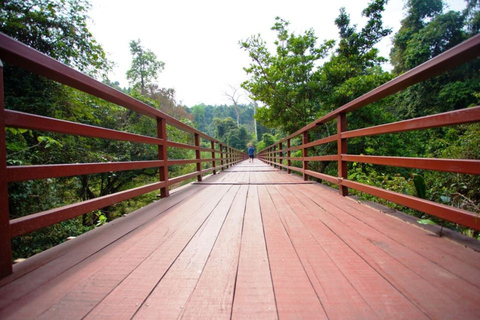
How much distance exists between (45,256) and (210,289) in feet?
3.05

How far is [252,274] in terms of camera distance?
36.7 inches

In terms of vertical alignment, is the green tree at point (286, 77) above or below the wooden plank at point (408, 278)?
above

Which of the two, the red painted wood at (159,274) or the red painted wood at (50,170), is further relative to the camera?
the red painted wood at (50,170)

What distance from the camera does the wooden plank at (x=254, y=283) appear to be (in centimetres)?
72

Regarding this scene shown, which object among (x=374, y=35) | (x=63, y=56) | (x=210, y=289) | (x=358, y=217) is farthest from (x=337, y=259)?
(x=374, y=35)

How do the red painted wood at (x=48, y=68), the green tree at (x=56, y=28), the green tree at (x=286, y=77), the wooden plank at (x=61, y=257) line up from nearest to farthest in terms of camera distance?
the wooden plank at (x=61, y=257), the red painted wood at (x=48, y=68), the green tree at (x=56, y=28), the green tree at (x=286, y=77)

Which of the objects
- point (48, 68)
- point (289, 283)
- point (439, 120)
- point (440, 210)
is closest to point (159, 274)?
point (289, 283)

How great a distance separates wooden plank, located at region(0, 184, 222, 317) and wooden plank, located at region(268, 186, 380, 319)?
0.79 meters

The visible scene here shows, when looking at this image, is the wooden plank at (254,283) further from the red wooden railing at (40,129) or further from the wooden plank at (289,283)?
the red wooden railing at (40,129)

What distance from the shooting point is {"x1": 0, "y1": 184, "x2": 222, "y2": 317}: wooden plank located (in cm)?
77

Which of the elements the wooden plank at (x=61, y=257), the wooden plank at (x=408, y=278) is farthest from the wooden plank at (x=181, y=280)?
the wooden plank at (x=408, y=278)

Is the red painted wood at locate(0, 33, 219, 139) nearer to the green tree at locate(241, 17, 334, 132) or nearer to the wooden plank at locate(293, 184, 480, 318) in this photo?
the wooden plank at locate(293, 184, 480, 318)

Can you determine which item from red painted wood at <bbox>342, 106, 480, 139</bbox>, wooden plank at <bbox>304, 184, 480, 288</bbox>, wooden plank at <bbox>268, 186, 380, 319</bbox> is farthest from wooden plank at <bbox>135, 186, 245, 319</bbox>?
red painted wood at <bbox>342, 106, 480, 139</bbox>

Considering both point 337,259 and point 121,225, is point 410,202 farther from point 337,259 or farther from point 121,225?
point 121,225
